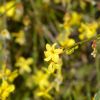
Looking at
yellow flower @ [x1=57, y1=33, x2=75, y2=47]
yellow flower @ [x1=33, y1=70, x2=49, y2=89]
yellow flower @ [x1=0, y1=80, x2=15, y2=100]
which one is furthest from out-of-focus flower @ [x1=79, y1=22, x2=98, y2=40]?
yellow flower @ [x1=0, y1=80, x2=15, y2=100]

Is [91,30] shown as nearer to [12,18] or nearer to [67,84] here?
[67,84]

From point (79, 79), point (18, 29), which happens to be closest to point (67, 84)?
point (79, 79)

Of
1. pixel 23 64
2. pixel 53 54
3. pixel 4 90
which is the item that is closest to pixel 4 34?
pixel 23 64

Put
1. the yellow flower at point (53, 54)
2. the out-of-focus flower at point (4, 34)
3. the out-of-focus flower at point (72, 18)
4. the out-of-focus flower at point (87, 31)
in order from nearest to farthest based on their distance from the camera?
the yellow flower at point (53, 54)
the out-of-focus flower at point (4, 34)
the out-of-focus flower at point (87, 31)
the out-of-focus flower at point (72, 18)

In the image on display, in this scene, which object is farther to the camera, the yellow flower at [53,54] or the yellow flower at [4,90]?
the yellow flower at [4,90]

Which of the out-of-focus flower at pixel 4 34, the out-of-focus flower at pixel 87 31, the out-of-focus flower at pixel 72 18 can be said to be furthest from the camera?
the out-of-focus flower at pixel 72 18

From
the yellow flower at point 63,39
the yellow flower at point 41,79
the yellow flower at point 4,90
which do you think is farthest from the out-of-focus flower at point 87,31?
the yellow flower at point 4,90

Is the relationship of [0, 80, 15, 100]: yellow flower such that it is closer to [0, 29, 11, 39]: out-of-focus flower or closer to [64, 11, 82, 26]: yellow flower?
[0, 29, 11, 39]: out-of-focus flower

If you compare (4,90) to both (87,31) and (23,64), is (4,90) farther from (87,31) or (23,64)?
(87,31)

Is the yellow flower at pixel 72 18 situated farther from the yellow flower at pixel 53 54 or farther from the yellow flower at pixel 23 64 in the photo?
the yellow flower at pixel 53 54
